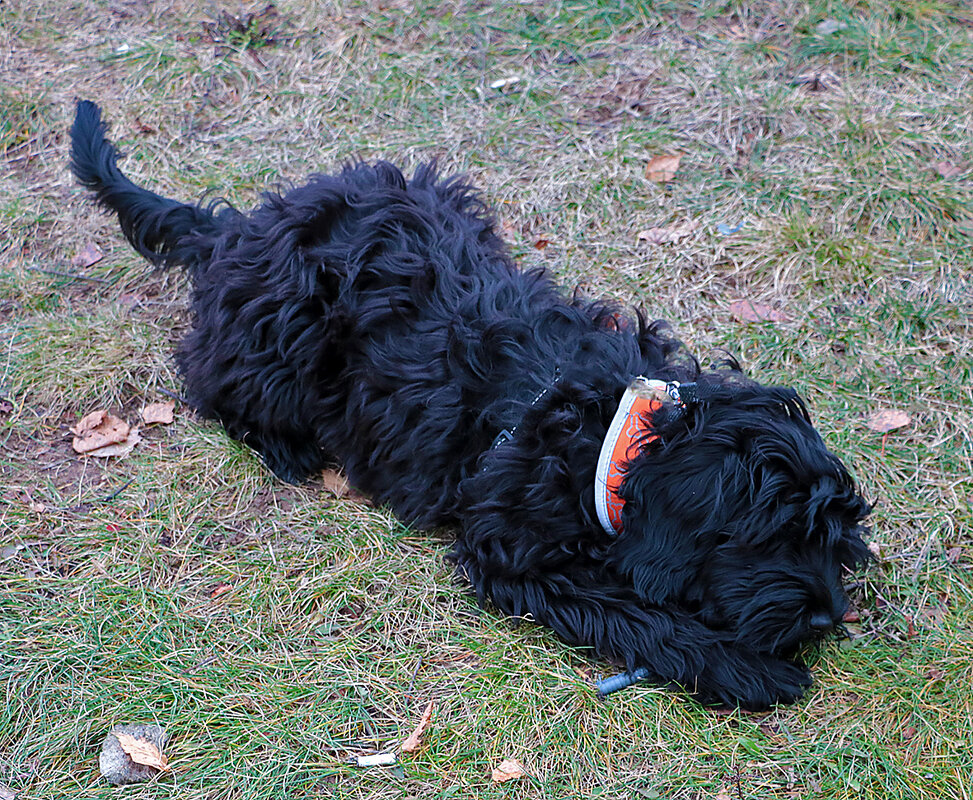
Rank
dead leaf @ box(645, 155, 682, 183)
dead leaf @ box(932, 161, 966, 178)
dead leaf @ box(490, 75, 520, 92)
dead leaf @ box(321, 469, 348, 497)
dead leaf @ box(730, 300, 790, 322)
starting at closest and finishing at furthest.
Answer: dead leaf @ box(321, 469, 348, 497) < dead leaf @ box(730, 300, 790, 322) < dead leaf @ box(932, 161, 966, 178) < dead leaf @ box(645, 155, 682, 183) < dead leaf @ box(490, 75, 520, 92)

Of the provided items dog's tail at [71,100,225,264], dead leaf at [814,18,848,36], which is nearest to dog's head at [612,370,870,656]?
dog's tail at [71,100,225,264]

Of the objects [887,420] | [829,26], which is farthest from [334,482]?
[829,26]

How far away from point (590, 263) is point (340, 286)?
1467 millimetres

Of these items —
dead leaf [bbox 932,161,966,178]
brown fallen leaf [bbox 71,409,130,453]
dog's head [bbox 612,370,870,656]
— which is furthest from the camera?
dead leaf [bbox 932,161,966,178]

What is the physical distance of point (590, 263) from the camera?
4.34m

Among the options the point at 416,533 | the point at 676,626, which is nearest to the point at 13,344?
the point at 416,533

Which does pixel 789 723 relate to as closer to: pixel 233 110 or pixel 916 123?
pixel 916 123

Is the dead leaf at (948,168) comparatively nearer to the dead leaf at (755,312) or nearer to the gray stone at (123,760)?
the dead leaf at (755,312)

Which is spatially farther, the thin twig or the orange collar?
the thin twig

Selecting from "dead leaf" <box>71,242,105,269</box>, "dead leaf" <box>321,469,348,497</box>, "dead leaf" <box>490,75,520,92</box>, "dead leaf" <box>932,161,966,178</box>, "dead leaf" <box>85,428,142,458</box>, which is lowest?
A: "dead leaf" <box>85,428,142,458</box>

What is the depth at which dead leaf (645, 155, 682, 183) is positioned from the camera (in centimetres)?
467

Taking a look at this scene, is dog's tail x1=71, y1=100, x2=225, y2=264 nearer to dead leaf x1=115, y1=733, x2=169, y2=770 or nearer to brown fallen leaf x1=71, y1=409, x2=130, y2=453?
brown fallen leaf x1=71, y1=409, x2=130, y2=453

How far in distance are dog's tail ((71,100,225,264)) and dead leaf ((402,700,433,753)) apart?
195 cm

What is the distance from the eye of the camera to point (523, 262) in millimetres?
4387
